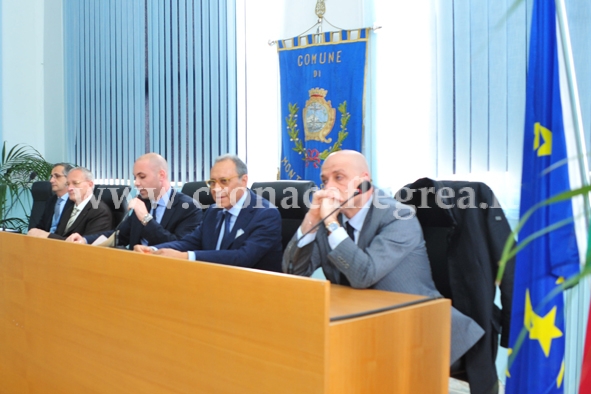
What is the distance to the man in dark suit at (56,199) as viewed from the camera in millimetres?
4734

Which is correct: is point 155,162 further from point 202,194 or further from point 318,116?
point 318,116

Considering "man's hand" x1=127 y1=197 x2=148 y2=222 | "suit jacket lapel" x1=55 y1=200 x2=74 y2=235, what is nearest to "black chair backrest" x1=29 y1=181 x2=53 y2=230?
"suit jacket lapel" x1=55 y1=200 x2=74 y2=235

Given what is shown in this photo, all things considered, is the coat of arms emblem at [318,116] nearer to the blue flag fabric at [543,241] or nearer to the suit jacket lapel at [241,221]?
the suit jacket lapel at [241,221]

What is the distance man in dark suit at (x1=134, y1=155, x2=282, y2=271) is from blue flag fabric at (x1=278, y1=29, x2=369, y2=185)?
1.40m

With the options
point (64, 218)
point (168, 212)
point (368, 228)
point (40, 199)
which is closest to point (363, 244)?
point (368, 228)

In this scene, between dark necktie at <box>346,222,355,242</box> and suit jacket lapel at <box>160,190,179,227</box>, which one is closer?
dark necktie at <box>346,222,355,242</box>

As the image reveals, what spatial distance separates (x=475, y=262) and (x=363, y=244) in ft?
1.34

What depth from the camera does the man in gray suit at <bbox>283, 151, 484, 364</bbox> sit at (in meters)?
2.03

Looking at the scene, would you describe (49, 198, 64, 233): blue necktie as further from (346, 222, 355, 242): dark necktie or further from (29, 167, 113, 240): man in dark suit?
(346, 222, 355, 242): dark necktie

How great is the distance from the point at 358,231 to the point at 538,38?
2.92 ft

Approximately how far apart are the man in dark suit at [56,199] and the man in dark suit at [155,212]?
1105mm

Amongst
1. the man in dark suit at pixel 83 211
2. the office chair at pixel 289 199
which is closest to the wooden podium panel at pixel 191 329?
the office chair at pixel 289 199

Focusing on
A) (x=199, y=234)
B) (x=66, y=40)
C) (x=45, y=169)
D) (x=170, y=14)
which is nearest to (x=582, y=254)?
(x=199, y=234)

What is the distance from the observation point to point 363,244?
7.23ft
